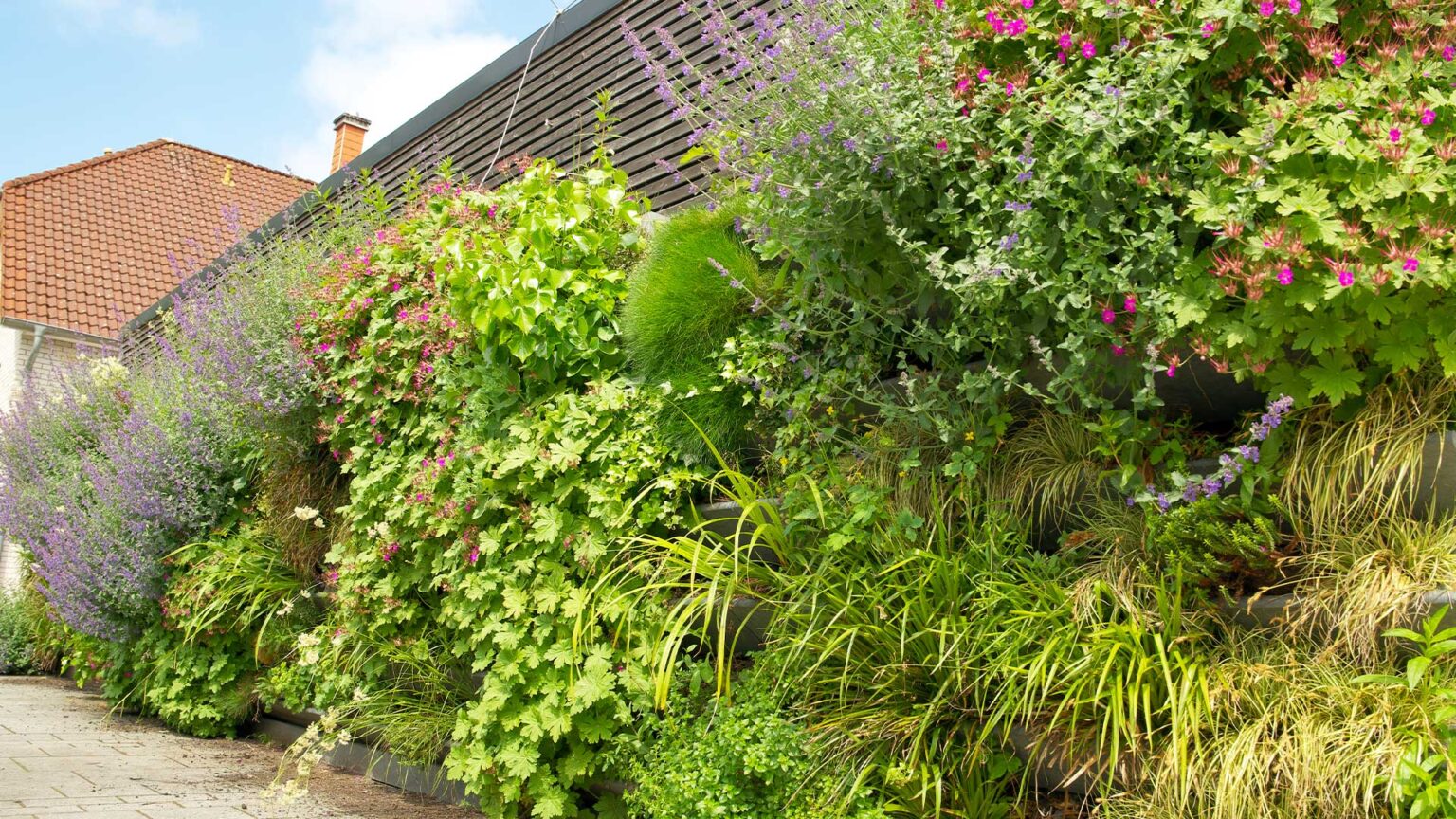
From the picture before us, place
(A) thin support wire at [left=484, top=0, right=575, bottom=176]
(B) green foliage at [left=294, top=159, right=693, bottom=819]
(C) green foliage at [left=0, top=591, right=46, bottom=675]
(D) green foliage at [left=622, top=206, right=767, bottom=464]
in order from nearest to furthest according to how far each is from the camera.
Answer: (B) green foliage at [left=294, top=159, right=693, bottom=819] → (D) green foliage at [left=622, top=206, right=767, bottom=464] → (A) thin support wire at [left=484, top=0, right=575, bottom=176] → (C) green foliage at [left=0, top=591, right=46, bottom=675]

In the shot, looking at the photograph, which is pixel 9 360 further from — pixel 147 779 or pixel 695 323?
pixel 695 323

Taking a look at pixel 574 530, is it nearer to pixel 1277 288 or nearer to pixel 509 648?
pixel 509 648

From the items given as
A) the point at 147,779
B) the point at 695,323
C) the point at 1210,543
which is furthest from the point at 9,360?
the point at 1210,543

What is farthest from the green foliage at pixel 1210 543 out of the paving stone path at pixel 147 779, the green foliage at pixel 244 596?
the green foliage at pixel 244 596

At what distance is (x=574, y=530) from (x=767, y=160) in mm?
1376

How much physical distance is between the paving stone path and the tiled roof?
10.3 metres

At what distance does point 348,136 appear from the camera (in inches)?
602

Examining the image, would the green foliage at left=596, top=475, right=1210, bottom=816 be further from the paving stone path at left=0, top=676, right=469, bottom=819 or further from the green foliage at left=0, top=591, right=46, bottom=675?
the green foliage at left=0, top=591, right=46, bottom=675

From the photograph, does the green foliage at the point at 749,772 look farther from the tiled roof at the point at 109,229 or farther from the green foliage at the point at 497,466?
the tiled roof at the point at 109,229

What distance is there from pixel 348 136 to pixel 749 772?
48.6ft

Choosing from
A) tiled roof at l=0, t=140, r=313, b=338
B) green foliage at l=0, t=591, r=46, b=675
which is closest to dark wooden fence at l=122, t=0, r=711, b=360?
green foliage at l=0, t=591, r=46, b=675

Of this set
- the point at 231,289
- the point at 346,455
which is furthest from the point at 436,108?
the point at 346,455

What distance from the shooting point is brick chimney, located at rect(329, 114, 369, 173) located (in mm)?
15102

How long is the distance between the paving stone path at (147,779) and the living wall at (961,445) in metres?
0.32
